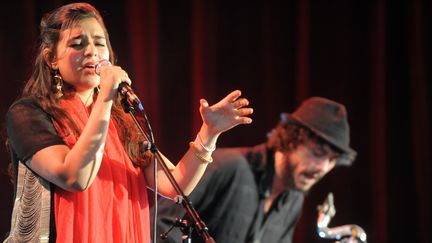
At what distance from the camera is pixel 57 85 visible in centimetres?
206

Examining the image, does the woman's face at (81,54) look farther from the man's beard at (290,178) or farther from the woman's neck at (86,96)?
the man's beard at (290,178)

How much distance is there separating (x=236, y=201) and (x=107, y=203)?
3.37 feet

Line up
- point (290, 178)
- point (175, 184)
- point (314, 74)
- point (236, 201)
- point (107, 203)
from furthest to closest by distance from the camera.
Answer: point (314, 74)
point (290, 178)
point (236, 201)
point (107, 203)
point (175, 184)

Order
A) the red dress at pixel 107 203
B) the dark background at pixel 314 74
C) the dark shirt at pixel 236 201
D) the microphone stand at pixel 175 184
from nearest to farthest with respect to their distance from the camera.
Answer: the microphone stand at pixel 175 184, the red dress at pixel 107 203, the dark shirt at pixel 236 201, the dark background at pixel 314 74

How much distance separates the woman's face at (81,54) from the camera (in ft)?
6.61

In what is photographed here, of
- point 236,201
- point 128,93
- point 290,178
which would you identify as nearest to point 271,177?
point 290,178

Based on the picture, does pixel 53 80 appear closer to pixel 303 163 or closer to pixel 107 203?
pixel 107 203

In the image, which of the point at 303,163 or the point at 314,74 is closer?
the point at 303,163

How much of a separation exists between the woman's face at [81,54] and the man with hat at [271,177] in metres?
0.90

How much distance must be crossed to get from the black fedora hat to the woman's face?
1.29m

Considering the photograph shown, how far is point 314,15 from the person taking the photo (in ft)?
13.7

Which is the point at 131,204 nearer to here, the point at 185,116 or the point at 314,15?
Result: the point at 185,116

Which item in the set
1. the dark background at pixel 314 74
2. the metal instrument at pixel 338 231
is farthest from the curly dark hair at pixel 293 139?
the dark background at pixel 314 74

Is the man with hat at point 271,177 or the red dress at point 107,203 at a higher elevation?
the red dress at point 107,203
